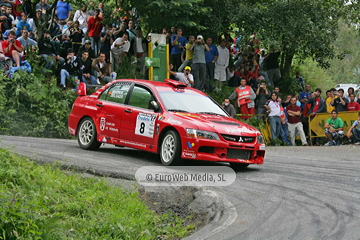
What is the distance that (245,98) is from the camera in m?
21.6

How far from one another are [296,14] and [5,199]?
66.6ft

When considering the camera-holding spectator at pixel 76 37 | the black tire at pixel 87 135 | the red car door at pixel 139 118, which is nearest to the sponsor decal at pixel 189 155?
the red car door at pixel 139 118

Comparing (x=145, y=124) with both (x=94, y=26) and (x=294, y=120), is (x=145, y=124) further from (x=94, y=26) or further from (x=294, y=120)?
(x=294, y=120)

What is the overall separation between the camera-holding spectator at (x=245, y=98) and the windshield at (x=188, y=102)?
29.8ft

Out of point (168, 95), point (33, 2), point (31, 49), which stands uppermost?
point (33, 2)

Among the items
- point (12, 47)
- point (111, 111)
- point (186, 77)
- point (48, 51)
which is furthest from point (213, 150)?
point (48, 51)

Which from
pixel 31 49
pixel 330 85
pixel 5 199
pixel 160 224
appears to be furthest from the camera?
pixel 330 85

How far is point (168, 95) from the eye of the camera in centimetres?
1206

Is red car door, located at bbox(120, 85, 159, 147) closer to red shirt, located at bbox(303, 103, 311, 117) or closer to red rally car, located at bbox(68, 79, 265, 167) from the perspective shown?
red rally car, located at bbox(68, 79, 265, 167)

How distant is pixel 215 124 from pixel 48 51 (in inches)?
399

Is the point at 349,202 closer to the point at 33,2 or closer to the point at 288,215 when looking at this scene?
the point at 288,215

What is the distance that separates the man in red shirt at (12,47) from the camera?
59.4ft

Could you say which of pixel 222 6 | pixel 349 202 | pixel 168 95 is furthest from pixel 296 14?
pixel 349 202

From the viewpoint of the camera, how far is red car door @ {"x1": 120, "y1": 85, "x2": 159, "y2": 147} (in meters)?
11.6
